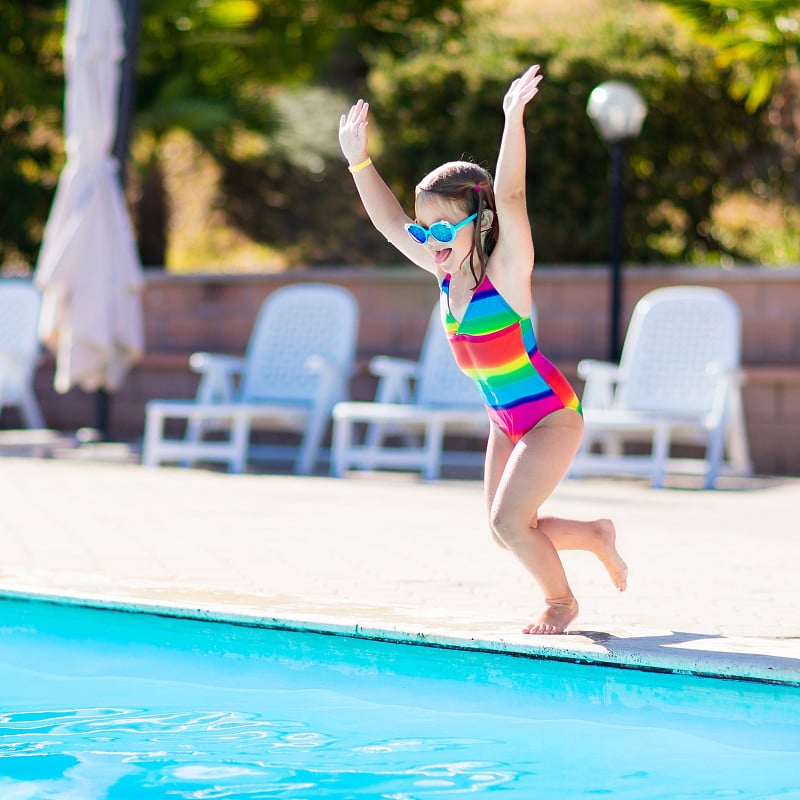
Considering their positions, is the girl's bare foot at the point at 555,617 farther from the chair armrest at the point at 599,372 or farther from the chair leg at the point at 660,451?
the chair armrest at the point at 599,372

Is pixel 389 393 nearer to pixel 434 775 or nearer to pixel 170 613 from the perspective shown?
pixel 170 613

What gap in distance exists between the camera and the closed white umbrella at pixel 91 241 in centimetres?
834

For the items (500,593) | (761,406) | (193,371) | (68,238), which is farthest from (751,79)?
(500,593)

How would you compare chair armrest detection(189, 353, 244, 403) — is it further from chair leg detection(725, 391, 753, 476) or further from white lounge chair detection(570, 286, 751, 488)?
chair leg detection(725, 391, 753, 476)

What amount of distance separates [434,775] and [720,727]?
1.99 ft

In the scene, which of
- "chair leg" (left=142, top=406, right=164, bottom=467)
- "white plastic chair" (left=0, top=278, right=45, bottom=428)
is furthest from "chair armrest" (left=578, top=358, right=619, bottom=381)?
"white plastic chair" (left=0, top=278, right=45, bottom=428)

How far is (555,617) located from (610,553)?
24 cm

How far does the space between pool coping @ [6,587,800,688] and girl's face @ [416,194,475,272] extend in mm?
858

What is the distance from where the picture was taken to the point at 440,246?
3.18 meters

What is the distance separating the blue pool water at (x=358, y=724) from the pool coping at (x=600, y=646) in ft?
0.07

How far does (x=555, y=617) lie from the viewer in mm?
3203

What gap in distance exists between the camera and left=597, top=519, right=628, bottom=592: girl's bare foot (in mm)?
3330

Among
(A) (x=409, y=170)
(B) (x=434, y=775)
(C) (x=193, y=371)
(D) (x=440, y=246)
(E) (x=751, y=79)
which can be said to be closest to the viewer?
(B) (x=434, y=775)

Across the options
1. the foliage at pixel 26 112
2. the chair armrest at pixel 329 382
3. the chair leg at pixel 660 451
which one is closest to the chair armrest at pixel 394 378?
the chair armrest at pixel 329 382
